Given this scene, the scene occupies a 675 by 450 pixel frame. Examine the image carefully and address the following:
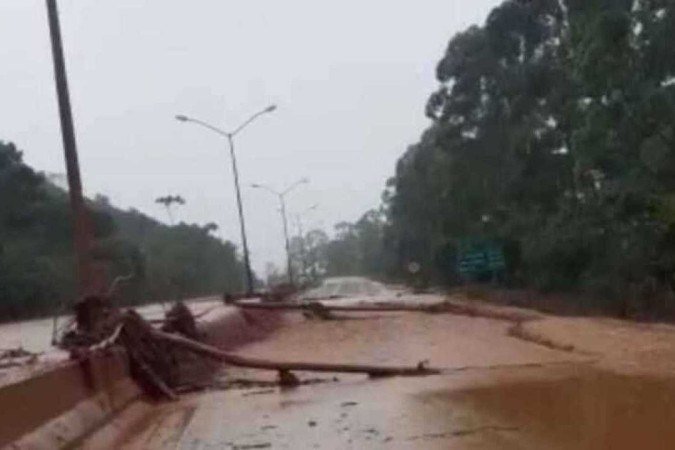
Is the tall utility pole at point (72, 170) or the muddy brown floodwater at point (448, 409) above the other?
the tall utility pole at point (72, 170)

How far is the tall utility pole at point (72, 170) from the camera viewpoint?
16312 millimetres

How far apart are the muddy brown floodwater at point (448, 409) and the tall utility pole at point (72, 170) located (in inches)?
90.5

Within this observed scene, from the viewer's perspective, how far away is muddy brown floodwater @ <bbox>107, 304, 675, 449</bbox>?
392 inches

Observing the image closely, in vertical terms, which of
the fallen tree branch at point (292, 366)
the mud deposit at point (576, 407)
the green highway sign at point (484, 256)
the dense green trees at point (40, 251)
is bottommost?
the mud deposit at point (576, 407)

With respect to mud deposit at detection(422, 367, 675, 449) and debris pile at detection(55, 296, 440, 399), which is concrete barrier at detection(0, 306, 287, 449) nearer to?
debris pile at detection(55, 296, 440, 399)

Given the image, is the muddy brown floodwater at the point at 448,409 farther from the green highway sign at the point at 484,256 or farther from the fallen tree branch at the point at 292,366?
the green highway sign at the point at 484,256

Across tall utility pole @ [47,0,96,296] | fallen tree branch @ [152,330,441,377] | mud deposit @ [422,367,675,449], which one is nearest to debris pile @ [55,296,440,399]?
fallen tree branch @ [152,330,441,377]

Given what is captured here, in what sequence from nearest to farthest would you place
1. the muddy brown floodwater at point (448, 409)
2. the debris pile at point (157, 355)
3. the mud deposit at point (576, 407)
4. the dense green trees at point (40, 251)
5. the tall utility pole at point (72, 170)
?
the mud deposit at point (576, 407) → the muddy brown floodwater at point (448, 409) → the debris pile at point (157, 355) → the tall utility pole at point (72, 170) → the dense green trees at point (40, 251)

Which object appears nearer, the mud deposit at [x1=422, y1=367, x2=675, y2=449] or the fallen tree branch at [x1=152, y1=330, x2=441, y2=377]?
the mud deposit at [x1=422, y1=367, x2=675, y2=449]

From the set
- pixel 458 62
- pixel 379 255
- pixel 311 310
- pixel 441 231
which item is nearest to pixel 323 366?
pixel 311 310

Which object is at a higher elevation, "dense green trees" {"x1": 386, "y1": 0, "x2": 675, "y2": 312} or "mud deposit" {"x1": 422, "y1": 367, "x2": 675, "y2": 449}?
"dense green trees" {"x1": 386, "y1": 0, "x2": 675, "y2": 312}

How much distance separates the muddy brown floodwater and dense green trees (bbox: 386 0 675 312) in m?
15.4

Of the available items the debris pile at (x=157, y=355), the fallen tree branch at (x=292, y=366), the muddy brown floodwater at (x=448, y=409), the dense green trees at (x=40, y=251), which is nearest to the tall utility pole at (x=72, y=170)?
the debris pile at (x=157, y=355)

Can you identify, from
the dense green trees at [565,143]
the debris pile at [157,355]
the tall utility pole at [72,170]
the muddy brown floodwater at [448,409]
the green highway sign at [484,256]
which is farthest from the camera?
the green highway sign at [484,256]
